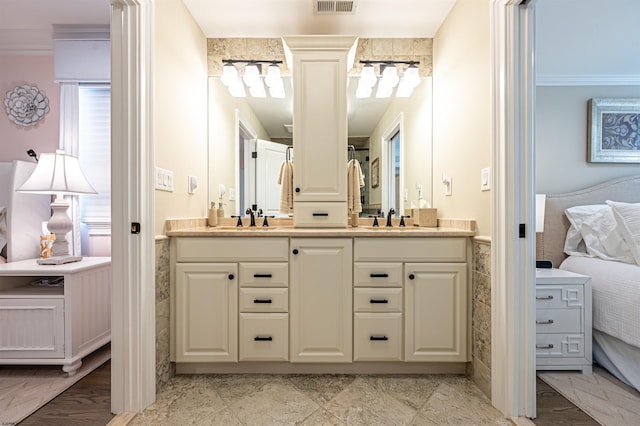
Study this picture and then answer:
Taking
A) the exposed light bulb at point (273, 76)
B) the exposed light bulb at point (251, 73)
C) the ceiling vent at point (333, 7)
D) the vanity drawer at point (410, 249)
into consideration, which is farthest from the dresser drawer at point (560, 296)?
the exposed light bulb at point (251, 73)

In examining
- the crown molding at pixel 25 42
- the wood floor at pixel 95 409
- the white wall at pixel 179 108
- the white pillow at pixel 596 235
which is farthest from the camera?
the crown molding at pixel 25 42

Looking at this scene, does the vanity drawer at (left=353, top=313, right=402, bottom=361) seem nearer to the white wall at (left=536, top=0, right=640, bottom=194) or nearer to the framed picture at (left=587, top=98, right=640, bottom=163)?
the white wall at (left=536, top=0, right=640, bottom=194)

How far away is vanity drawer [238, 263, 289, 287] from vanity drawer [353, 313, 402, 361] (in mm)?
474

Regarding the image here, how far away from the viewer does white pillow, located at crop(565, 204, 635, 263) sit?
2211 millimetres

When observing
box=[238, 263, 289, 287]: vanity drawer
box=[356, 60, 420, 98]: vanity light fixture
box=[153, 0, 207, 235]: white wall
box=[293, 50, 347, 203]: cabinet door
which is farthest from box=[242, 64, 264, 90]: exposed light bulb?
box=[238, 263, 289, 287]: vanity drawer

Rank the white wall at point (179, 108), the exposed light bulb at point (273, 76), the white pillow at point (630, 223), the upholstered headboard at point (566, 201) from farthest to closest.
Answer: the upholstered headboard at point (566, 201), the exposed light bulb at point (273, 76), the white pillow at point (630, 223), the white wall at point (179, 108)

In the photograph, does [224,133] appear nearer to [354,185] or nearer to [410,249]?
[354,185]

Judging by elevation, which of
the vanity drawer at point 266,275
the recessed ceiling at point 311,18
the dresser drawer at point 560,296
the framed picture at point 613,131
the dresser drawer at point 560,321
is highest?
the recessed ceiling at point 311,18

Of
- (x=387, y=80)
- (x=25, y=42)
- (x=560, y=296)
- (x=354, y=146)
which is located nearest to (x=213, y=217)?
(x=354, y=146)

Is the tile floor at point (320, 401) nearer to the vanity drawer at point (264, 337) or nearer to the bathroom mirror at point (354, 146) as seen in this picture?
the vanity drawer at point (264, 337)

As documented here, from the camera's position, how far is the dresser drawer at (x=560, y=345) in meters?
1.87

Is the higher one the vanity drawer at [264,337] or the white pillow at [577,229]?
the white pillow at [577,229]

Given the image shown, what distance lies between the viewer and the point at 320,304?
179 centimetres

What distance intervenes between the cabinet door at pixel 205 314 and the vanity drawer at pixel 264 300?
6 centimetres
